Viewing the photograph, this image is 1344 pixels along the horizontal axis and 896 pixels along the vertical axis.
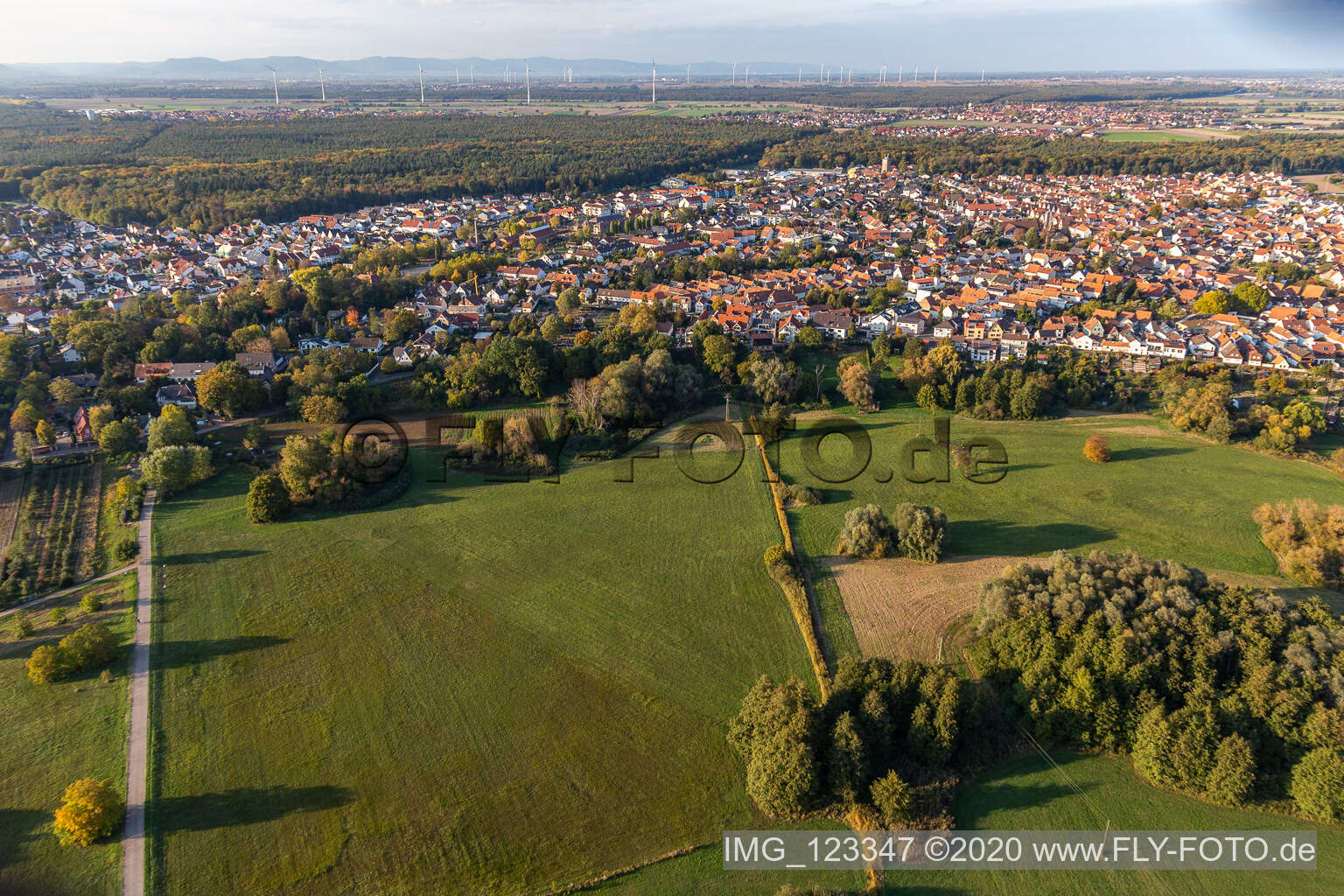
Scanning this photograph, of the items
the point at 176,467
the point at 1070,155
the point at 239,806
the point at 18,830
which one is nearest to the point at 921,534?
the point at 239,806

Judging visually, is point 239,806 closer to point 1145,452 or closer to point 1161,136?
point 1145,452

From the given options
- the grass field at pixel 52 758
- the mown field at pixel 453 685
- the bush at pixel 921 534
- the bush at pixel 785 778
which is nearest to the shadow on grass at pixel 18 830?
the grass field at pixel 52 758

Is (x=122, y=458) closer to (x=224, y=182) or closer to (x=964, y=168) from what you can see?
(x=224, y=182)

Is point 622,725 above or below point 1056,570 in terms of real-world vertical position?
below

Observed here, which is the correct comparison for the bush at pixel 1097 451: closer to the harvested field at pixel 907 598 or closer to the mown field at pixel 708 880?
the harvested field at pixel 907 598

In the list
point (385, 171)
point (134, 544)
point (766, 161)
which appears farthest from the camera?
point (766, 161)

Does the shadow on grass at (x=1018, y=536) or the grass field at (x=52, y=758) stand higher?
the shadow on grass at (x=1018, y=536)

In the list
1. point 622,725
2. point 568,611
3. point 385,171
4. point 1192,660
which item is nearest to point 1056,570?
point 1192,660
